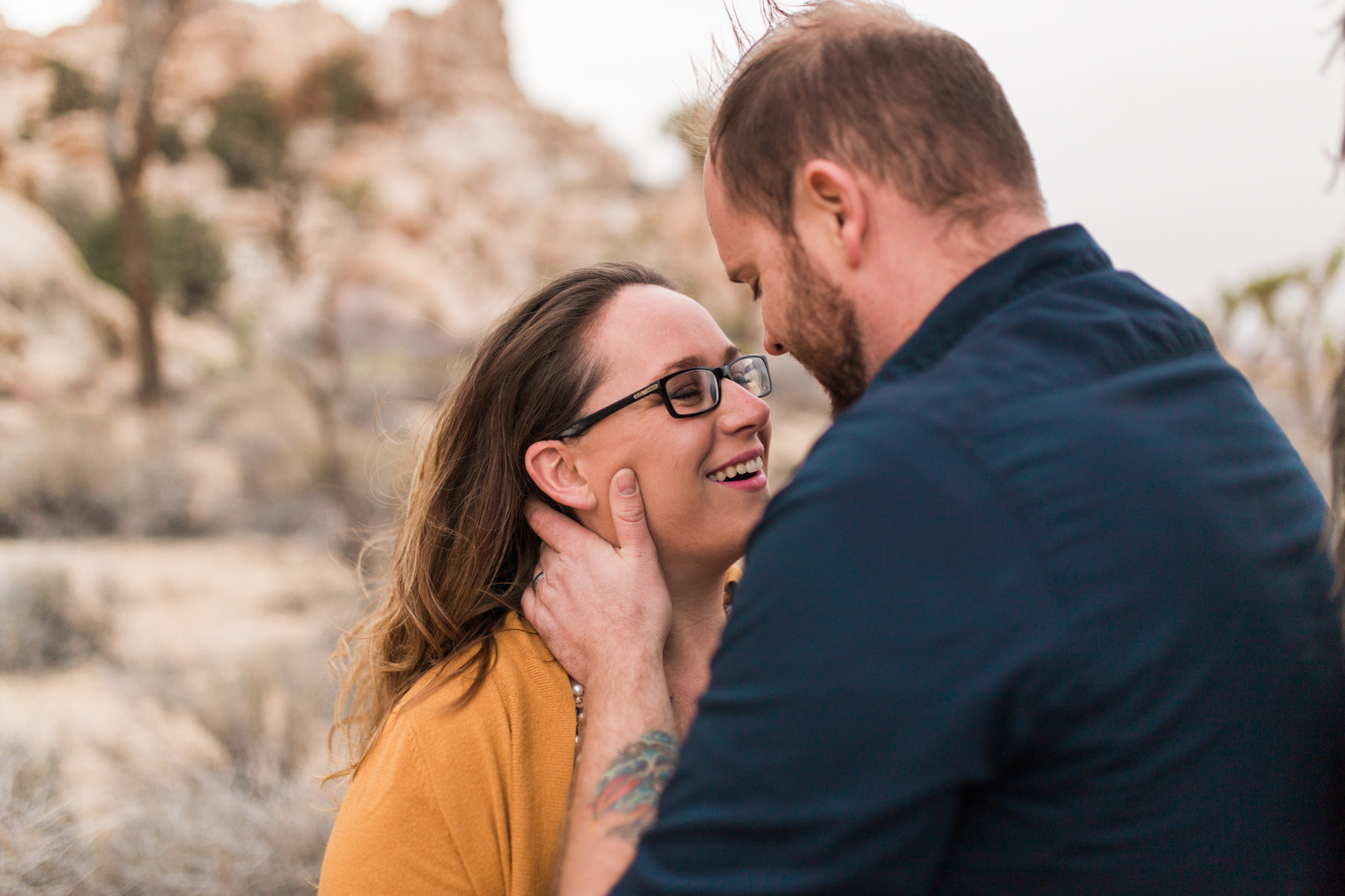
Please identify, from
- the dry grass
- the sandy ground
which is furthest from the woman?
the sandy ground

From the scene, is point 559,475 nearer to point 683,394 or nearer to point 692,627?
point 683,394

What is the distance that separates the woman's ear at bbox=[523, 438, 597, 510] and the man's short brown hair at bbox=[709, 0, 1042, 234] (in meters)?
0.89

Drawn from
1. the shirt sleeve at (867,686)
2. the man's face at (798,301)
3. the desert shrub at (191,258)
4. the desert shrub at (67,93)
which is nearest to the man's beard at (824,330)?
the man's face at (798,301)

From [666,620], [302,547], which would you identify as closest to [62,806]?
[666,620]

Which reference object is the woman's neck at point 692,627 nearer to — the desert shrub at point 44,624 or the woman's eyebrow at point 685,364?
the woman's eyebrow at point 685,364

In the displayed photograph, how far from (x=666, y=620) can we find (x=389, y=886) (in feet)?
2.42

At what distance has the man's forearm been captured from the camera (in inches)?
59.6

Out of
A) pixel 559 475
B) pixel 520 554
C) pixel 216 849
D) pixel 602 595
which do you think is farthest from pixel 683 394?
pixel 216 849

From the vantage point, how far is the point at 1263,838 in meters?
1.26

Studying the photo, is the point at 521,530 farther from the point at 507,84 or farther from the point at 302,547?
the point at 507,84

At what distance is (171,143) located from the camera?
26.4 metres

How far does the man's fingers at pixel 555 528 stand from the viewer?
7.47ft

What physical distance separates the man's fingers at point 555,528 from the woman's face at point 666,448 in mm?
47

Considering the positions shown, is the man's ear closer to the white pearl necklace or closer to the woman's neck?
the woman's neck
